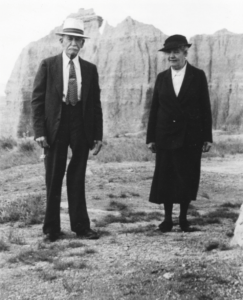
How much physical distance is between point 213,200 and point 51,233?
11.7 ft

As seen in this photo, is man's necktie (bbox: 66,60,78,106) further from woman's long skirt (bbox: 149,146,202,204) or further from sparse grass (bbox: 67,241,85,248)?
sparse grass (bbox: 67,241,85,248)

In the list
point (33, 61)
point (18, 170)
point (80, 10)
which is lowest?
point (18, 170)

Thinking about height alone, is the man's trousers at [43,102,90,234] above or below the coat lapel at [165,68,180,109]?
below

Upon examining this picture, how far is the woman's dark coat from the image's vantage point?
16.9 feet

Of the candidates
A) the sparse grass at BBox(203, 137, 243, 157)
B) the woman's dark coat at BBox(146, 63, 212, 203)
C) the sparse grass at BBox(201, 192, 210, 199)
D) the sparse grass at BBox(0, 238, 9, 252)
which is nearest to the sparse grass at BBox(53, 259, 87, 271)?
the sparse grass at BBox(0, 238, 9, 252)

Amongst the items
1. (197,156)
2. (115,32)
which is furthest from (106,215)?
(115,32)

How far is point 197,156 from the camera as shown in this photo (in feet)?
17.2

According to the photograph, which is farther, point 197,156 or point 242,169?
point 242,169

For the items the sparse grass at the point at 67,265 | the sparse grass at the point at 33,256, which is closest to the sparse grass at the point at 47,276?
the sparse grass at the point at 67,265

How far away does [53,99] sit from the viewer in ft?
15.9

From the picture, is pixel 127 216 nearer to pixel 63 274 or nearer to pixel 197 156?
pixel 197 156

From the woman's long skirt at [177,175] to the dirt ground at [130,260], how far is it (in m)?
0.37

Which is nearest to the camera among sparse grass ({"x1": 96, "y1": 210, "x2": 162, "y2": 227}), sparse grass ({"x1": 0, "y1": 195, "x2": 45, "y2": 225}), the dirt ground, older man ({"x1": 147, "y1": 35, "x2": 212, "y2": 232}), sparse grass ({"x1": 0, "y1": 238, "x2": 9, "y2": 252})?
the dirt ground

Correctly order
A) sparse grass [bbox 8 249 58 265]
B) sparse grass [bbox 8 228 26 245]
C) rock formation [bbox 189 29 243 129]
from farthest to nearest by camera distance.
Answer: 1. rock formation [bbox 189 29 243 129]
2. sparse grass [bbox 8 228 26 245]
3. sparse grass [bbox 8 249 58 265]
